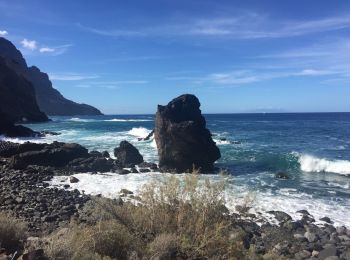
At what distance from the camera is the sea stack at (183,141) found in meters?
25.7

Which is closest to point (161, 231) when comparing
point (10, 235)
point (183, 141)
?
point (10, 235)

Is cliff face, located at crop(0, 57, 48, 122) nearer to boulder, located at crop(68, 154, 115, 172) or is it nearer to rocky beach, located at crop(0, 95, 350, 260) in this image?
rocky beach, located at crop(0, 95, 350, 260)

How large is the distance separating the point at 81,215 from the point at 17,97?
8649cm

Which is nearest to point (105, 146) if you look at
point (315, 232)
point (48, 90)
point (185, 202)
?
point (315, 232)

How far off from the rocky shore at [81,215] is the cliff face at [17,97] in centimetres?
6397

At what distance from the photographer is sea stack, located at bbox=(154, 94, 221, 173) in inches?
1012

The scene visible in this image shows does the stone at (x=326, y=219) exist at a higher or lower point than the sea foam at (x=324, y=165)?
lower

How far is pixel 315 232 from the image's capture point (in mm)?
13477

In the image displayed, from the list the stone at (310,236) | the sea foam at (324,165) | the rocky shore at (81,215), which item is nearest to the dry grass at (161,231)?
the rocky shore at (81,215)

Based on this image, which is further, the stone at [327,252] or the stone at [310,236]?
the stone at [310,236]

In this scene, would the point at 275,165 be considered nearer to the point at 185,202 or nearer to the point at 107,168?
the point at 107,168

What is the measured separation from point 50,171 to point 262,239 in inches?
588

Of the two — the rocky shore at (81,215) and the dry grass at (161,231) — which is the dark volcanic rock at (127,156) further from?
the dry grass at (161,231)

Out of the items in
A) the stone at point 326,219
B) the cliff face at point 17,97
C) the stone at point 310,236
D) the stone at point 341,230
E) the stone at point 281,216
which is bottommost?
the stone at point 310,236
